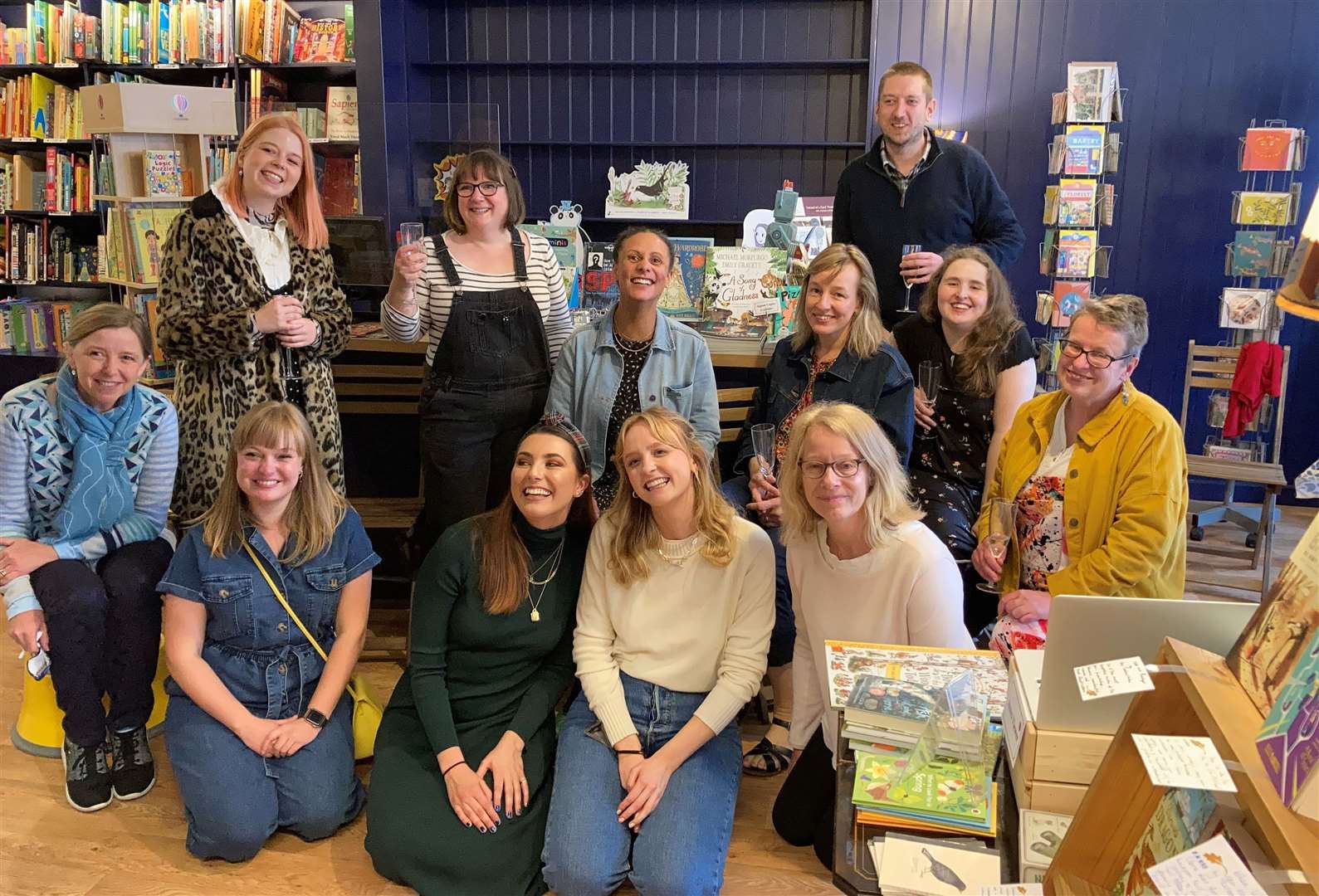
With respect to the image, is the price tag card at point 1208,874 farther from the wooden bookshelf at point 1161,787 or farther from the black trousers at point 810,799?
the black trousers at point 810,799

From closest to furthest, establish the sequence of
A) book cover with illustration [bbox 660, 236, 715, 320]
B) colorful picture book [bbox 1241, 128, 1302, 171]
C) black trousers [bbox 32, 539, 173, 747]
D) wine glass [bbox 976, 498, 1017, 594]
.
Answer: wine glass [bbox 976, 498, 1017, 594], black trousers [bbox 32, 539, 173, 747], book cover with illustration [bbox 660, 236, 715, 320], colorful picture book [bbox 1241, 128, 1302, 171]

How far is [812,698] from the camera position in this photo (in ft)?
7.07

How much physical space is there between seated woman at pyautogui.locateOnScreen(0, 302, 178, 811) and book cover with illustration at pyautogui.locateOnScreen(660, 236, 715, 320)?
1.68m

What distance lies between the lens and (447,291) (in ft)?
8.74

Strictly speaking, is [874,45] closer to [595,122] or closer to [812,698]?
[595,122]

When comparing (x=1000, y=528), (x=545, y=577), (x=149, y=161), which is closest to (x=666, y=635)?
(x=545, y=577)

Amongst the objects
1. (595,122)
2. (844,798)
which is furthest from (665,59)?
(844,798)

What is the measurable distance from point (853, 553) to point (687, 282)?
64.9 inches

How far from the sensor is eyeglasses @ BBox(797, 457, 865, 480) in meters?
1.94

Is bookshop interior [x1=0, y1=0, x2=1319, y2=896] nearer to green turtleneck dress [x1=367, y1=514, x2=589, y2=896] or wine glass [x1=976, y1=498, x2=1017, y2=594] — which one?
green turtleneck dress [x1=367, y1=514, x2=589, y2=896]

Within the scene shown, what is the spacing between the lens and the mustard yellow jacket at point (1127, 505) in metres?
2.12

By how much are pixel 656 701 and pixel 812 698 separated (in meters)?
0.34

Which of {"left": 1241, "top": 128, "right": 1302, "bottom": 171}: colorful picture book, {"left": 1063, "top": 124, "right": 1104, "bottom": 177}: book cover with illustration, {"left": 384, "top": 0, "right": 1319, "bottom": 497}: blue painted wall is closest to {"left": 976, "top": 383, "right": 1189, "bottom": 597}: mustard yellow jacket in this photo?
{"left": 1063, "top": 124, "right": 1104, "bottom": 177}: book cover with illustration

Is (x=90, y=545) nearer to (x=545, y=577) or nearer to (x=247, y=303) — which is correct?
(x=247, y=303)
